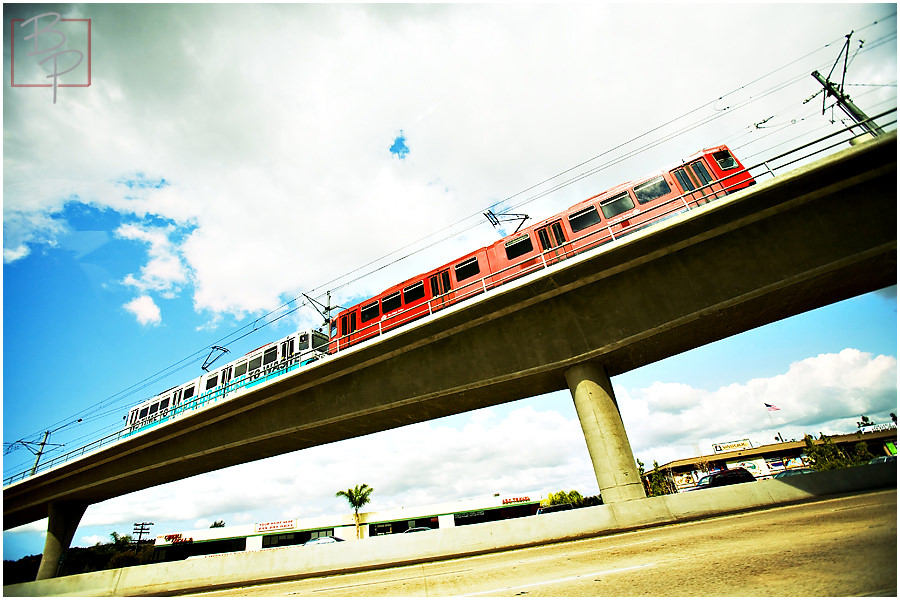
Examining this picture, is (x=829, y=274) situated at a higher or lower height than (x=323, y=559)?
higher

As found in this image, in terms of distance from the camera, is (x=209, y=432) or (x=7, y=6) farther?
(x=209, y=432)

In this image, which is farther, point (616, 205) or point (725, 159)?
point (616, 205)

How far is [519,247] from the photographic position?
18.0 metres

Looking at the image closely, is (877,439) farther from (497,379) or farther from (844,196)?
(497,379)

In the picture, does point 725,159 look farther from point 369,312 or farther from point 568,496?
point 568,496

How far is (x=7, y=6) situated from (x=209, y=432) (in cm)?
2025

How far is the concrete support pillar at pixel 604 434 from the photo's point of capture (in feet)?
42.0

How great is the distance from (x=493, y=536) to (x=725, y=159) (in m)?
16.7

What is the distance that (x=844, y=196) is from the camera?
11.9m

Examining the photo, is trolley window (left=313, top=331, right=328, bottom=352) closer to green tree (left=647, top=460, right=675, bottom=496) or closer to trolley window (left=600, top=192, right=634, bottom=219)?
trolley window (left=600, top=192, right=634, bottom=219)

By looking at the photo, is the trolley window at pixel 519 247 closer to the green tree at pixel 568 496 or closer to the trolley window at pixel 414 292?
the trolley window at pixel 414 292

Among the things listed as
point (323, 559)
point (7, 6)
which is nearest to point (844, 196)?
point (323, 559)

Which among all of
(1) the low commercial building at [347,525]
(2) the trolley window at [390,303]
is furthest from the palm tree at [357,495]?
(2) the trolley window at [390,303]

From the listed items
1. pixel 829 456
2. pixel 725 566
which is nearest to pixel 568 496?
pixel 829 456
